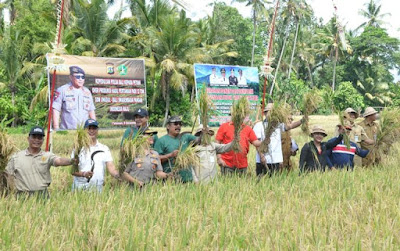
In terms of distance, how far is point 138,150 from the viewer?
15.4ft

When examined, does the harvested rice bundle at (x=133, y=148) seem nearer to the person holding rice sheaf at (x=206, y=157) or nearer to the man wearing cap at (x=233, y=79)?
the person holding rice sheaf at (x=206, y=157)

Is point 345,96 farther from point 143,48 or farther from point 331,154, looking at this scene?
point 331,154

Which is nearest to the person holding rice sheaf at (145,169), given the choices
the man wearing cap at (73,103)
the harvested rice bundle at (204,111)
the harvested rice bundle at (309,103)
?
the harvested rice bundle at (204,111)

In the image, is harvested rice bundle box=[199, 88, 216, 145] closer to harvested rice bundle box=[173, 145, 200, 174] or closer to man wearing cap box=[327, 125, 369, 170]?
harvested rice bundle box=[173, 145, 200, 174]

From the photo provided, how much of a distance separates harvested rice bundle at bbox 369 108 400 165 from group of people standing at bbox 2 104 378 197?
5.2 inches

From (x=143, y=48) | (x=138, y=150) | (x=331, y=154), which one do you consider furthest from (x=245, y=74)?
Result: (x=143, y=48)

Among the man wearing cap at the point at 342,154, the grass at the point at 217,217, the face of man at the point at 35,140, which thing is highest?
the face of man at the point at 35,140

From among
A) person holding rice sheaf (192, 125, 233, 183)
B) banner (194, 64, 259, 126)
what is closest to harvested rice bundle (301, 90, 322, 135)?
person holding rice sheaf (192, 125, 233, 183)

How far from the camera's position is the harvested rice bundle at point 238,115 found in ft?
16.5

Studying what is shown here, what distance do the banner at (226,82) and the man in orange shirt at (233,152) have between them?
10.4 ft

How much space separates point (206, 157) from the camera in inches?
204

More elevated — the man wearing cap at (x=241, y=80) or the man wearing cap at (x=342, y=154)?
the man wearing cap at (x=241, y=80)

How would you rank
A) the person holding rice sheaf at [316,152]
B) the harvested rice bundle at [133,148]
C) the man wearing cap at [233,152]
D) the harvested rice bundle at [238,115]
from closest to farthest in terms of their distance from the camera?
the harvested rice bundle at [133,148], the harvested rice bundle at [238,115], the man wearing cap at [233,152], the person holding rice sheaf at [316,152]

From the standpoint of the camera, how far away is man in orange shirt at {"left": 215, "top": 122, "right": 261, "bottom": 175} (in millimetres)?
5672
